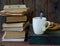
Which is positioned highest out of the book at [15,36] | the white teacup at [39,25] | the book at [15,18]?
the book at [15,18]

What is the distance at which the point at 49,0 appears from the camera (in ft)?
3.97

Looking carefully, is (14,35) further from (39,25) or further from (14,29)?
(39,25)

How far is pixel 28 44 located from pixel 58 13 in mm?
447

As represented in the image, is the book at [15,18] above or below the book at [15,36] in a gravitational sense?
above

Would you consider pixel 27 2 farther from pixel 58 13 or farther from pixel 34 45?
pixel 34 45

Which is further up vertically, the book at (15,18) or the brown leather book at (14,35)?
the book at (15,18)

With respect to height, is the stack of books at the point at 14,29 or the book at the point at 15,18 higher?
the book at the point at 15,18

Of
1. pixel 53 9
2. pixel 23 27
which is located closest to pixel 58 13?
pixel 53 9

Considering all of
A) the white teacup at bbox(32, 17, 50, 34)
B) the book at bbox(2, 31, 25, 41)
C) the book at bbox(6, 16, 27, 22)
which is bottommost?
the book at bbox(2, 31, 25, 41)

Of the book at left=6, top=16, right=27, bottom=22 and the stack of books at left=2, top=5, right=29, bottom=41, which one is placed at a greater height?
the book at left=6, top=16, right=27, bottom=22

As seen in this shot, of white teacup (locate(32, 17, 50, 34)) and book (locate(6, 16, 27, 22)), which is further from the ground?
book (locate(6, 16, 27, 22))

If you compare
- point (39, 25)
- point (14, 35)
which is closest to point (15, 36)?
point (14, 35)

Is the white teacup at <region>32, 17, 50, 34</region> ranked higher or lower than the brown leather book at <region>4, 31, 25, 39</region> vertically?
higher

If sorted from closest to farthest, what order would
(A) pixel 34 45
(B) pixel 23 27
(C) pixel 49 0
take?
(A) pixel 34 45 < (B) pixel 23 27 < (C) pixel 49 0
